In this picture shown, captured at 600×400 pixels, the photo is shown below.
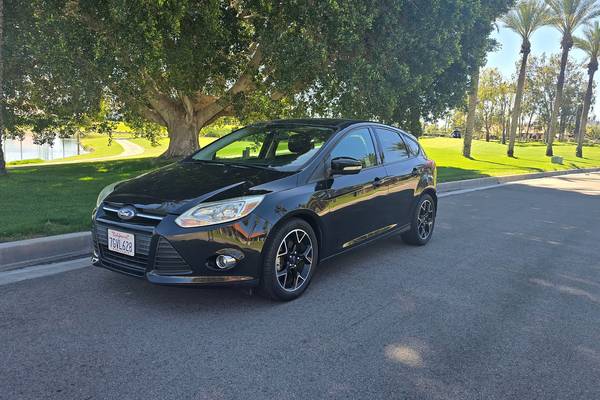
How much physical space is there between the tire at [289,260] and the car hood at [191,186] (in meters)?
0.41

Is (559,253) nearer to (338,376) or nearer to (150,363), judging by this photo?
(338,376)

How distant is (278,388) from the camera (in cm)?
283

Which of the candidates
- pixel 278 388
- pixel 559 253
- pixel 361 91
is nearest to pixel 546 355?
pixel 278 388

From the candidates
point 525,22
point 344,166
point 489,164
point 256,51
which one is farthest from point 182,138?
point 525,22

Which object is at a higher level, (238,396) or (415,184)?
(415,184)

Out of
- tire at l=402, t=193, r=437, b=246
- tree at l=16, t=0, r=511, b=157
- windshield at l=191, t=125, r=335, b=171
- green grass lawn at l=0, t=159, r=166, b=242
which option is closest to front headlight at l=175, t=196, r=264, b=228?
windshield at l=191, t=125, r=335, b=171

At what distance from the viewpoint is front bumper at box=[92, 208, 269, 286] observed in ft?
12.1

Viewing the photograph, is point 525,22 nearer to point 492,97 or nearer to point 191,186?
point 191,186

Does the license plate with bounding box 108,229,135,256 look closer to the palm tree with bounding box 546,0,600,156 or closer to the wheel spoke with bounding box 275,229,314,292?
the wheel spoke with bounding box 275,229,314,292

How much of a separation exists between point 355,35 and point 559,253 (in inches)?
290

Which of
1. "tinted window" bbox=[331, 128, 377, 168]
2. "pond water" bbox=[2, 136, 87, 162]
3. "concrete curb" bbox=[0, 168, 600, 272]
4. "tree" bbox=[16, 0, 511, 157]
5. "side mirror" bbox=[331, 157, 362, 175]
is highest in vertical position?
"tree" bbox=[16, 0, 511, 157]

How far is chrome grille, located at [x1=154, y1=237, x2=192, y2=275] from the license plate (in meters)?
0.26

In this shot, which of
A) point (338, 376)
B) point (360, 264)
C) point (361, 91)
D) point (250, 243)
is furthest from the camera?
point (361, 91)

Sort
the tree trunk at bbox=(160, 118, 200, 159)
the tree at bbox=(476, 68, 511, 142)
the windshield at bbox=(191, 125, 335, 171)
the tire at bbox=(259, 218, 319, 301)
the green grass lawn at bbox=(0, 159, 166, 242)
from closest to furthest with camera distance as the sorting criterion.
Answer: the tire at bbox=(259, 218, 319, 301) → the windshield at bbox=(191, 125, 335, 171) → the green grass lawn at bbox=(0, 159, 166, 242) → the tree trunk at bbox=(160, 118, 200, 159) → the tree at bbox=(476, 68, 511, 142)
